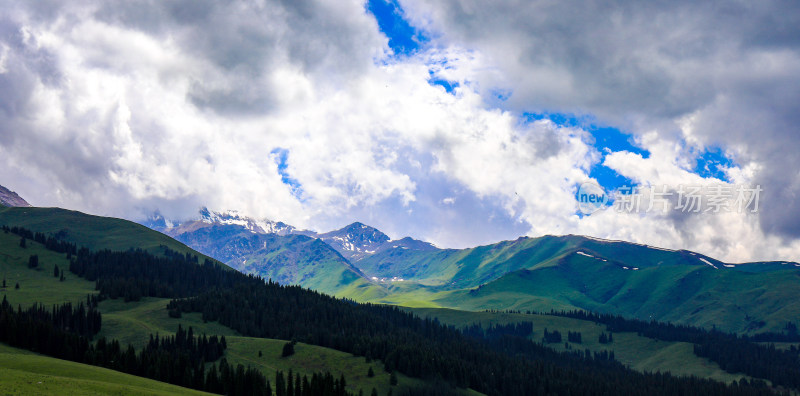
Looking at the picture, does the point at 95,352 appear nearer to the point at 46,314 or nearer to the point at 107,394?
the point at 107,394

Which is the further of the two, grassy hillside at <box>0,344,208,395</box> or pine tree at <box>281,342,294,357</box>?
pine tree at <box>281,342,294,357</box>

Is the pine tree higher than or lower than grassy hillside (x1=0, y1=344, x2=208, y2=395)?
lower

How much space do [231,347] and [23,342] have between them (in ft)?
250

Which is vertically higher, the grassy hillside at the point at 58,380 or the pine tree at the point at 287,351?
the grassy hillside at the point at 58,380

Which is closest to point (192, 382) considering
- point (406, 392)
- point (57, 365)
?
point (57, 365)

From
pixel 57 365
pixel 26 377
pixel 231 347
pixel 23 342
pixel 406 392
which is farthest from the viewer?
pixel 231 347

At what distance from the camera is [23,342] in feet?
429

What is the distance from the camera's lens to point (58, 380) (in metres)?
80.2

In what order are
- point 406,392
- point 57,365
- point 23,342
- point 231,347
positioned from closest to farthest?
1. point 57,365
2. point 23,342
3. point 406,392
4. point 231,347

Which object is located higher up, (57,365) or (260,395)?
(57,365)

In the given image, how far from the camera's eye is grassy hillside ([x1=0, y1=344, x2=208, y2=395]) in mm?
72188

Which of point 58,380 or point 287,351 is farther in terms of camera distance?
point 287,351

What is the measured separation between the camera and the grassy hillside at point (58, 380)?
7219 cm

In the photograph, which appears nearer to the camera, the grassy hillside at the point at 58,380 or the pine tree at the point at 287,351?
the grassy hillside at the point at 58,380
